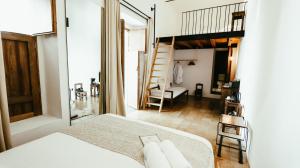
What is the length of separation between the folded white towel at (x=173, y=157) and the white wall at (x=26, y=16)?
2192 mm

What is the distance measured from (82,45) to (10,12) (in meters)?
1.08

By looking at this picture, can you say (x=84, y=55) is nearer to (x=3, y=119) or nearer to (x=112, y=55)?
(x=112, y=55)

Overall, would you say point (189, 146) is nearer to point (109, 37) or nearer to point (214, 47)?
point (109, 37)

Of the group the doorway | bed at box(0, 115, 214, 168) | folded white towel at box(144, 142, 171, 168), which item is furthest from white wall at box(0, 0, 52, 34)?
the doorway

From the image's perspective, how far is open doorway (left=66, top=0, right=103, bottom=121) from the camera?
99.3 inches

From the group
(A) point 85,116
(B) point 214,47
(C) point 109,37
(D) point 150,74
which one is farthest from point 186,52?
(A) point 85,116

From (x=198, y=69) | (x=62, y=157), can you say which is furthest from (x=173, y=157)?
(x=198, y=69)

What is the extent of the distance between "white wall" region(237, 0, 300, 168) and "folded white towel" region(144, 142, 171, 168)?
2.86 feet

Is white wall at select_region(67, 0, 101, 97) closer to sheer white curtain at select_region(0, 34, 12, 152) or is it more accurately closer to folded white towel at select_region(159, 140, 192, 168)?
sheer white curtain at select_region(0, 34, 12, 152)

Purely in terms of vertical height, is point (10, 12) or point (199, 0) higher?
point (199, 0)

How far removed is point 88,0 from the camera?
254 centimetres

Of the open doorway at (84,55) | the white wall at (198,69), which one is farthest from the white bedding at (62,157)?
the white wall at (198,69)

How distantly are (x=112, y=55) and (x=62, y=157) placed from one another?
205cm

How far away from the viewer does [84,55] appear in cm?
291
